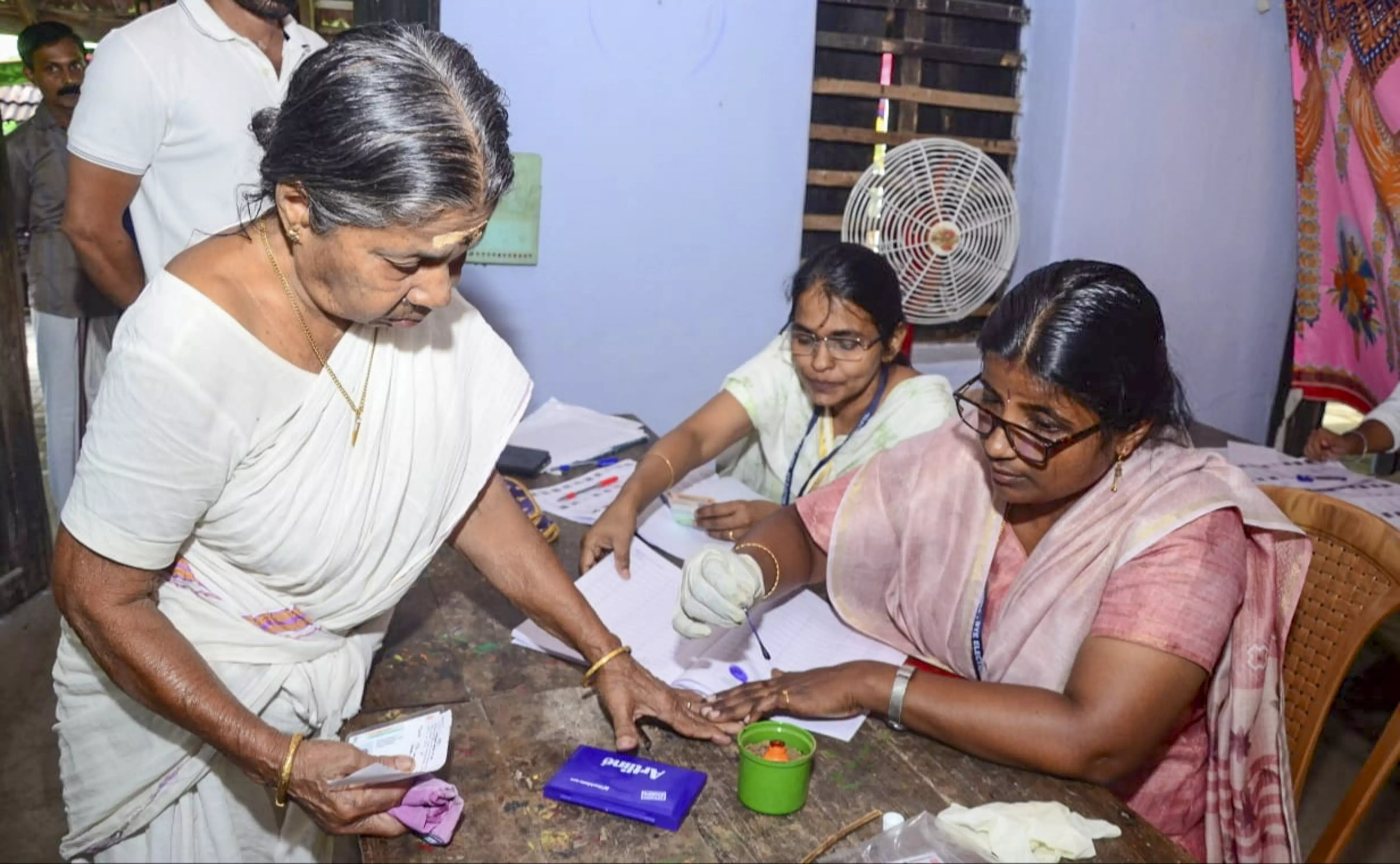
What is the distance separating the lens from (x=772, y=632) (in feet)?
6.11

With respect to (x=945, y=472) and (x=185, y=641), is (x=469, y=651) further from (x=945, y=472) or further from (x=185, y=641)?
(x=945, y=472)

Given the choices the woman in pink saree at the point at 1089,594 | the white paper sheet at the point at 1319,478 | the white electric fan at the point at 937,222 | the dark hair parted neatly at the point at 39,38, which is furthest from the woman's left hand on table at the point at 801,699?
the dark hair parted neatly at the point at 39,38

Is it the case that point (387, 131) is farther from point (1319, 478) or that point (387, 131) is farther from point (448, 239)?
point (1319, 478)

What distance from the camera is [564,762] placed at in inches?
56.1

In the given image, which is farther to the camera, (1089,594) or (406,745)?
(1089,594)

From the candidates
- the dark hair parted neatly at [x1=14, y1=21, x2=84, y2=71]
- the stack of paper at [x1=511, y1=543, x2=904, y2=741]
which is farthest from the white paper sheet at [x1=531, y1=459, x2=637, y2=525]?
the dark hair parted neatly at [x1=14, y1=21, x2=84, y2=71]

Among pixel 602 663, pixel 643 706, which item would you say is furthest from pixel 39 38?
pixel 643 706

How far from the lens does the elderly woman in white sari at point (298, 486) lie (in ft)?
4.00

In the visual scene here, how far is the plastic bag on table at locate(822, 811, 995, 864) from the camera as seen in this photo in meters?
1.23

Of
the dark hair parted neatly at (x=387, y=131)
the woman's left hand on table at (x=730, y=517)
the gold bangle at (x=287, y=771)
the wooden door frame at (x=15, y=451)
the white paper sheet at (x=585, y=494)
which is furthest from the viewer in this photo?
the wooden door frame at (x=15, y=451)

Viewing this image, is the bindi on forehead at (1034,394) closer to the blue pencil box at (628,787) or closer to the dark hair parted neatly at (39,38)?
the blue pencil box at (628,787)

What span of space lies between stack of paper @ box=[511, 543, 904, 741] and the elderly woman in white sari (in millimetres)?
105

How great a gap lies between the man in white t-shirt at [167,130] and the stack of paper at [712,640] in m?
1.15

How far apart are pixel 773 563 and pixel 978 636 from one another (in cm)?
39
